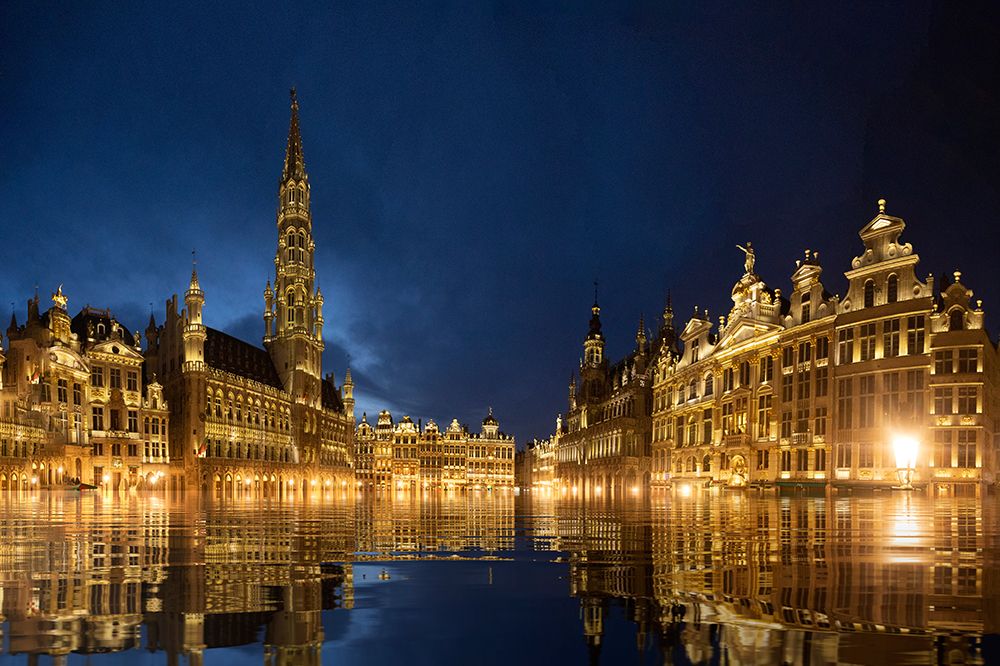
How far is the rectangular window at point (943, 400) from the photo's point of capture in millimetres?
42438

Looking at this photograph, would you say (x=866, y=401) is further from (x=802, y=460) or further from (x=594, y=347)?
(x=594, y=347)

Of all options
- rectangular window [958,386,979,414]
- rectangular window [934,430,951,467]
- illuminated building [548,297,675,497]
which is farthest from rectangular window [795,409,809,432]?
illuminated building [548,297,675,497]

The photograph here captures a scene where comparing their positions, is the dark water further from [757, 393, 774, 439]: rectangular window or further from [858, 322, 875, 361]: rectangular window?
[757, 393, 774, 439]: rectangular window

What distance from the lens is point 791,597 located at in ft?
19.0

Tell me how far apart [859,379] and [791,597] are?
46.9 m

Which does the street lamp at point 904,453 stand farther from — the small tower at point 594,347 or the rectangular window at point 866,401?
the small tower at point 594,347

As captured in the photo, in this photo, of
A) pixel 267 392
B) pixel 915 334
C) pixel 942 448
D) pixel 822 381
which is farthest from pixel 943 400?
pixel 267 392

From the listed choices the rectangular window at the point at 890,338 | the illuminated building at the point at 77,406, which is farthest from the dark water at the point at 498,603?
the illuminated building at the point at 77,406

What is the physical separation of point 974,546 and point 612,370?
327 feet

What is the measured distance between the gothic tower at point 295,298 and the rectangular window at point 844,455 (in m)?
88.7

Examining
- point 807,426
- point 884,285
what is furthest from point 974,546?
point 807,426

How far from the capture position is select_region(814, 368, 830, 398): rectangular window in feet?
165

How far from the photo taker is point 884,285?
1820 inches

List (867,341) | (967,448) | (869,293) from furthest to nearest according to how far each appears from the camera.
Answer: (869,293) < (867,341) < (967,448)
